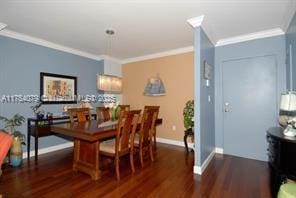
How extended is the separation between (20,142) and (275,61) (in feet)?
16.1

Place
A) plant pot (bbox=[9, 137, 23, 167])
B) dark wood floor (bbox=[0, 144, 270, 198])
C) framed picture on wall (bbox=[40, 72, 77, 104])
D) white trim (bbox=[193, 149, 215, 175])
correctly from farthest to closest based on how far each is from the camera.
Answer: framed picture on wall (bbox=[40, 72, 77, 104])
plant pot (bbox=[9, 137, 23, 167])
white trim (bbox=[193, 149, 215, 175])
dark wood floor (bbox=[0, 144, 270, 198])

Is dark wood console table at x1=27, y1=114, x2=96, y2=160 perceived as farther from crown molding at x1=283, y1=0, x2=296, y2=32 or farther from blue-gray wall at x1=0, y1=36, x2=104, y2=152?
crown molding at x1=283, y1=0, x2=296, y2=32

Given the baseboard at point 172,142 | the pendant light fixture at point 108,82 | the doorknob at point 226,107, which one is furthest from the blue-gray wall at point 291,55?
the pendant light fixture at point 108,82

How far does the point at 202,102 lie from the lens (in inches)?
112

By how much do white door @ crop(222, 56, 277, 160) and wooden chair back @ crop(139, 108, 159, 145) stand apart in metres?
1.62

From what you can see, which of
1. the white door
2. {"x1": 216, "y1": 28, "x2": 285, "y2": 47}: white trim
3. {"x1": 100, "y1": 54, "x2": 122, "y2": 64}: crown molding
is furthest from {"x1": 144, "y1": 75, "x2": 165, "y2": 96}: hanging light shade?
{"x1": 216, "y1": 28, "x2": 285, "y2": 47}: white trim

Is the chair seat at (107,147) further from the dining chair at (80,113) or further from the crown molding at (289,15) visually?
the crown molding at (289,15)

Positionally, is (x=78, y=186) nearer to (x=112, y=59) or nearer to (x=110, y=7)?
(x=110, y=7)

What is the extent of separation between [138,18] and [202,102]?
1.73 metres

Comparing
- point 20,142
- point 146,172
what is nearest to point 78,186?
point 146,172

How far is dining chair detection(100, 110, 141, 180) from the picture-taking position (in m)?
2.49

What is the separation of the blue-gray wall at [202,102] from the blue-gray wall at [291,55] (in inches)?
48.6

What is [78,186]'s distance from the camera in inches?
91.3

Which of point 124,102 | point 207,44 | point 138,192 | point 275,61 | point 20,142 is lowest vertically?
point 138,192
